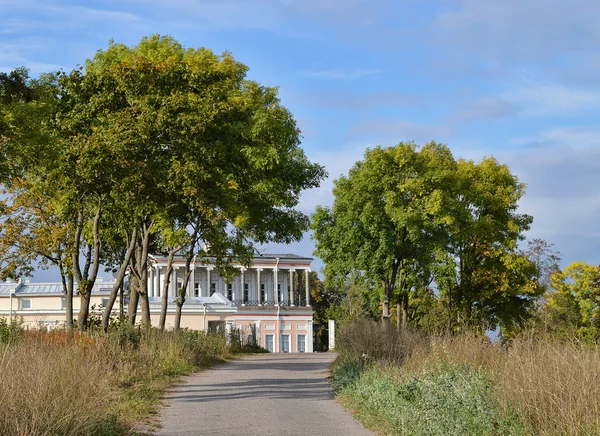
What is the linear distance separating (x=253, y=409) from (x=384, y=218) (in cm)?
2969

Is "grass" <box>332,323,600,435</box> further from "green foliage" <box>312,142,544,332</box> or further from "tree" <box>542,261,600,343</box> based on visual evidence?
"tree" <box>542,261,600,343</box>

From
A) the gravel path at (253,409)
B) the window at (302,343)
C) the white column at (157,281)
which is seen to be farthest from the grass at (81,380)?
the white column at (157,281)

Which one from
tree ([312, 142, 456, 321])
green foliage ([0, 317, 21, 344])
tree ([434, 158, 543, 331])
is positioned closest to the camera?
green foliage ([0, 317, 21, 344])

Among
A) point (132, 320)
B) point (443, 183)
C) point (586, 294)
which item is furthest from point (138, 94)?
point (586, 294)

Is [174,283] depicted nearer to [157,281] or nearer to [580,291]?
[157,281]

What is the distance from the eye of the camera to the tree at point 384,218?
44500mm

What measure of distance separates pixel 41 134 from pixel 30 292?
6482 centimetres

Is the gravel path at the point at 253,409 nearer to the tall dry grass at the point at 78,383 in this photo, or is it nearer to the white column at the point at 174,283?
the tall dry grass at the point at 78,383

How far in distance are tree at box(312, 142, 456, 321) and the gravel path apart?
68.3ft

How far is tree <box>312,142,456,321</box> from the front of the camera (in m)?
44.5

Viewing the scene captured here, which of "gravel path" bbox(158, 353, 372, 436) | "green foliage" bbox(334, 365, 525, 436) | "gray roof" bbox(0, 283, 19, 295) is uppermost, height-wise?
"gray roof" bbox(0, 283, 19, 295)

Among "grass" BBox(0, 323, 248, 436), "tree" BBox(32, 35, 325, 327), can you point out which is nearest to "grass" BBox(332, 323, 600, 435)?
"grass" BBox(0, 323, 248, 436)

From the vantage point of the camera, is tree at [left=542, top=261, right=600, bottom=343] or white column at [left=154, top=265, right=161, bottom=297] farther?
white column at [left=154, top=265, right=161, bottom=297]

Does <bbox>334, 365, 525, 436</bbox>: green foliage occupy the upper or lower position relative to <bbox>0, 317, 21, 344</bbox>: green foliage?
lower
